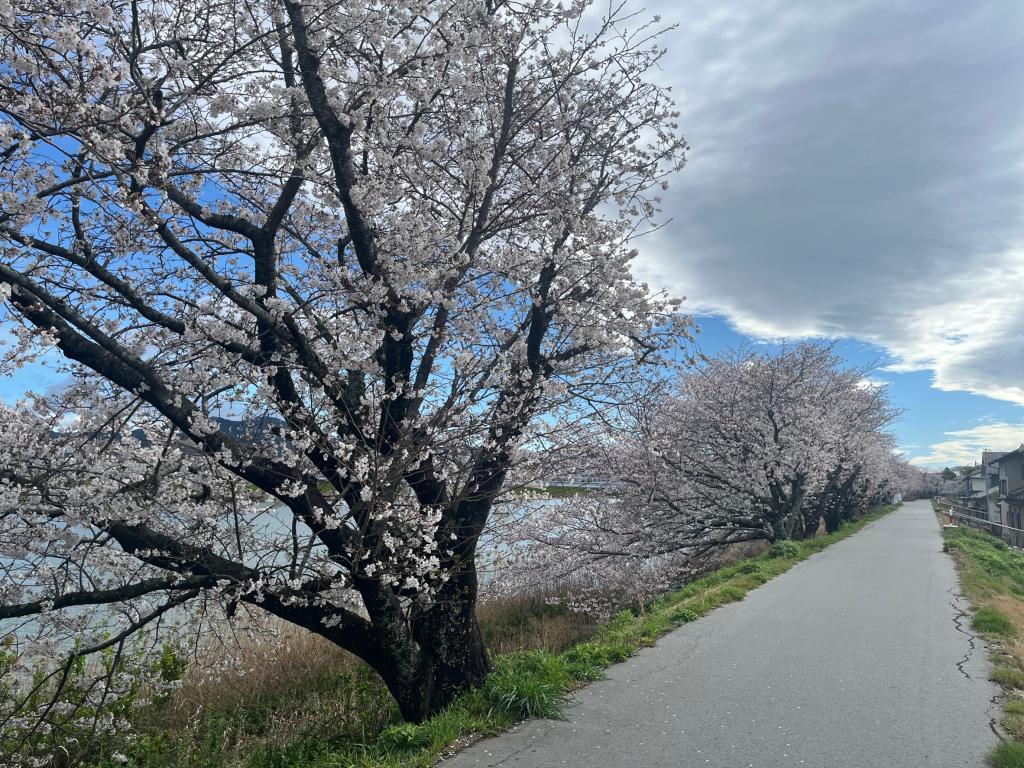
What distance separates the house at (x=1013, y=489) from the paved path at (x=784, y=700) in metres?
38.1

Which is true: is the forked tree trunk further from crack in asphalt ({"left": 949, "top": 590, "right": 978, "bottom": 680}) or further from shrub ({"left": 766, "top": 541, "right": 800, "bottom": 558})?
shrub ({"left": 766, "top": 541, "right": 800, "bottom": 558})

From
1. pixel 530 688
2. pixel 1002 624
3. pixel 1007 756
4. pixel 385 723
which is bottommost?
pixel 385 723

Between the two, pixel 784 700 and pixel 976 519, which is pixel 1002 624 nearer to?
pixel 784 700

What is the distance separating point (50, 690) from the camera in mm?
7191

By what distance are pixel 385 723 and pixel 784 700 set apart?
3837mm

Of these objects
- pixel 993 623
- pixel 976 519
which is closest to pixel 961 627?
pixel 993 623

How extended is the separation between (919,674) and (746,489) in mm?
11984

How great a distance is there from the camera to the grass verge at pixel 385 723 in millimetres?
5305

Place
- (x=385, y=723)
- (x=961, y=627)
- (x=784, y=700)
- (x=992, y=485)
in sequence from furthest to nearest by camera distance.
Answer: (x=992, y=485) < (x=961, y=627) < (x=385, y=723) < (x=784, y=700)

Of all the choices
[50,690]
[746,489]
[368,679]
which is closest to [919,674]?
[368,679]

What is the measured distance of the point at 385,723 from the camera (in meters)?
6.91

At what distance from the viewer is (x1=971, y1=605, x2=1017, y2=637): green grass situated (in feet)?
29.4

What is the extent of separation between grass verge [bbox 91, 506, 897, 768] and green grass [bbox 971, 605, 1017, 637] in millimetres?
3437

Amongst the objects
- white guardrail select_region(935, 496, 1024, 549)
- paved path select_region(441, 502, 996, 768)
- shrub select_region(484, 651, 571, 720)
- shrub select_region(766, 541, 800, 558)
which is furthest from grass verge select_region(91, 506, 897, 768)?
white guardrail select_region(935, 496, 1024, 549)
